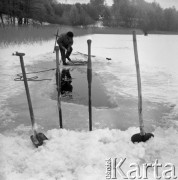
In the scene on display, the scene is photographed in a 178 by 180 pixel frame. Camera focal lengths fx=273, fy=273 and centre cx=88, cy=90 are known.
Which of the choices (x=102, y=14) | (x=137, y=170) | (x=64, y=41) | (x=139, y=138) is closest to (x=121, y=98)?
(x=139, y=138)

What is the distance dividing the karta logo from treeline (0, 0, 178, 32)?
16230 mm

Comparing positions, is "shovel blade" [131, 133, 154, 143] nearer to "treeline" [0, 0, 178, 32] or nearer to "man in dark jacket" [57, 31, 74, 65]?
"man in dark jacket" [57, 31, 74, 65]

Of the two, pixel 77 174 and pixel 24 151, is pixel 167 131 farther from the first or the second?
pixel 24 151

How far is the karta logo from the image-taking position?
2914mm

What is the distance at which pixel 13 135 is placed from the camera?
4090 millimetres

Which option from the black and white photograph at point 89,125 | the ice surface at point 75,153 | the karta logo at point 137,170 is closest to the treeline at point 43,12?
the black and white photograph at point 89,125

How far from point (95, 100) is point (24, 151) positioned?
9.67 ft

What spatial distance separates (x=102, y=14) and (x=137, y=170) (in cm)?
8282

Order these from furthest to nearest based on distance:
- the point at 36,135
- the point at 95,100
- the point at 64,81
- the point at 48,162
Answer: the point at 64,81 → the point at 95,100 → the point at 36,135 → the point at 48,162

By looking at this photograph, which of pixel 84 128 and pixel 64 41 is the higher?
pixel 64 41

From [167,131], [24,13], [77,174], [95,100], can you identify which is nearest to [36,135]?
[77,174]

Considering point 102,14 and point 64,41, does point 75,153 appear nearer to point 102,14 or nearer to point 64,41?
point 64,41

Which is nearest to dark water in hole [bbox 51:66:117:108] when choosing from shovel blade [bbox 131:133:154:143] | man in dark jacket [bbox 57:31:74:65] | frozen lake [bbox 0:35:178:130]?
frozen lake [bbox 0:35:178:130]

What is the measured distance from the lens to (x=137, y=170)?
119 inches
